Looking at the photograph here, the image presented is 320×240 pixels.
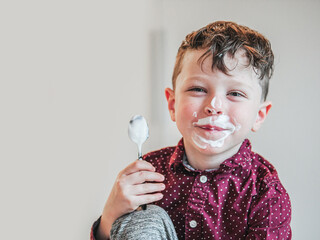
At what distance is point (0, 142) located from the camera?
528mm

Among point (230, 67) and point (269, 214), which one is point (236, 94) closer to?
point (230, 67)

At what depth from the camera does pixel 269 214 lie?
2.44 feet

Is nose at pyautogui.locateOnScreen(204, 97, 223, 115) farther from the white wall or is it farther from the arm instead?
the white wall

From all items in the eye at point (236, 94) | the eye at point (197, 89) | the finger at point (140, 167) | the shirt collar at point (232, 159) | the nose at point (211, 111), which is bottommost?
the shirt collar at point (232, 159)

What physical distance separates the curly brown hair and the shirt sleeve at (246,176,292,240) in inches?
8.1

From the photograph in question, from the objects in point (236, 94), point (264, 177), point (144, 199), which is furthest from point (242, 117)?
point (144, 199)

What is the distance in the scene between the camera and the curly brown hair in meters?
0.74

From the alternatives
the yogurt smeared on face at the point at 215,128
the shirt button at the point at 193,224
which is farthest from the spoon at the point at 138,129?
the shirt button at the point at 193,224

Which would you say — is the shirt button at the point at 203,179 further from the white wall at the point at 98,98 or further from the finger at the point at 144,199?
the white wall at the point at 98,98

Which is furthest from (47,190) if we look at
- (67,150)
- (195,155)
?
(195,155)

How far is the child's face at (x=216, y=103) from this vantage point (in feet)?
2.39

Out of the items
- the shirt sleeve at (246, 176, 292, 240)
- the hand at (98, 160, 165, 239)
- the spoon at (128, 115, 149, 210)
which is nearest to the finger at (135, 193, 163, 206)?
the hand at (98, 160, 165, 239)

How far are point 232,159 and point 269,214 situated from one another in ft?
0.44

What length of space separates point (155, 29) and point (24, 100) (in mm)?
654
